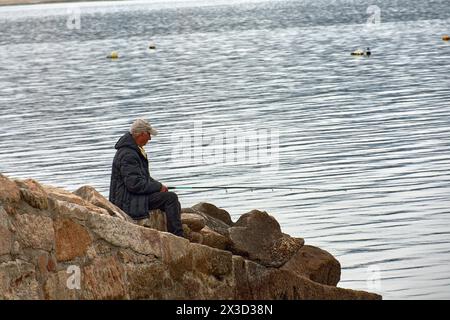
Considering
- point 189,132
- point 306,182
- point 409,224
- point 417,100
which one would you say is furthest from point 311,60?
point 409,224

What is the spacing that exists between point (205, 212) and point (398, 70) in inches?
1851

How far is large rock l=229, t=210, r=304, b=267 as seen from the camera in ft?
51.5

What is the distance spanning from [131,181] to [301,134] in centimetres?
2107

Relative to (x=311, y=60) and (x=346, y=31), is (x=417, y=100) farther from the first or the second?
(x=346, y=31)

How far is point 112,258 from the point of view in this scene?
13.2 metres

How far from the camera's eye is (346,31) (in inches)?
4963

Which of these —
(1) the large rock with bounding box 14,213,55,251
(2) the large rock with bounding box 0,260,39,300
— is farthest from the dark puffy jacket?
(2) the large rock with bounding box 0,260,39,300

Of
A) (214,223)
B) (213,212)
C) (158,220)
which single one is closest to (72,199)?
(158,220)

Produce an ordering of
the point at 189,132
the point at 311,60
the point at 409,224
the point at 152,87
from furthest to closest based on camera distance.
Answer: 1. the point at 311,60
2. the point at 152,87
3. the point at 189,132
4. the point at 409,224

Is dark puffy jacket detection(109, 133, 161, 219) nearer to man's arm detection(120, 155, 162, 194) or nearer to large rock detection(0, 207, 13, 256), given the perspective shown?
man's arm detection(120, 155, 162, 194)

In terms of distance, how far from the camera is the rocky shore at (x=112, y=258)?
41.4 feet

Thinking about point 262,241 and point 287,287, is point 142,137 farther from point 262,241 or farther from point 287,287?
point 287,287

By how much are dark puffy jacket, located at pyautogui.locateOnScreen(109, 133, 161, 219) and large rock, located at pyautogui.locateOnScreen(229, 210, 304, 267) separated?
1.32 m

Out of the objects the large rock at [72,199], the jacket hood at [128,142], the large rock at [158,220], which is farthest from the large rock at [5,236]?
the large rock at [158,220]
